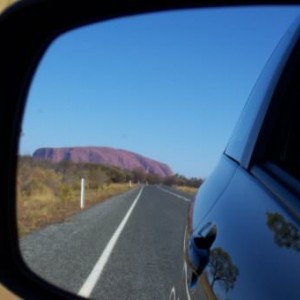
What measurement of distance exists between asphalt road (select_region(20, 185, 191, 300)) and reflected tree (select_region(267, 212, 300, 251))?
99.1 inches

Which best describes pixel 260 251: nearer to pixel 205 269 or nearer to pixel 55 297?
pixel 205 269

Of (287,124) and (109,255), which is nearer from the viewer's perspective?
(287,124)

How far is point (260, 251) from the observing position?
5.98 feet

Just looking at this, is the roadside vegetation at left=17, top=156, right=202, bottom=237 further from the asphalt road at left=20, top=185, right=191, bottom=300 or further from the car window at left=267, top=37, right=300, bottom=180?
the car window at left=267, top=37, right=300, bottom=180

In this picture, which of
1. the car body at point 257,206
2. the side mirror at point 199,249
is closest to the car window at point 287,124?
the car body at point 257,206

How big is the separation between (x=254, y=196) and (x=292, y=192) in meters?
0.29

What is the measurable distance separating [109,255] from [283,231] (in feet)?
29.9

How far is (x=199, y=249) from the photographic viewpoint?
97.7 inches

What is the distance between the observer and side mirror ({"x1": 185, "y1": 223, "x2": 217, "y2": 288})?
7.57 feet

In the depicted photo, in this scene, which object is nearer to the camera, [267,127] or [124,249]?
[267,127]

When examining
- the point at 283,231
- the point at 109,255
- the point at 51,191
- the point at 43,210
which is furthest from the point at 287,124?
the point at 51,191

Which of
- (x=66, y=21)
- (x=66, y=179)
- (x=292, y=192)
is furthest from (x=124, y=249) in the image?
(x=66, y=179)

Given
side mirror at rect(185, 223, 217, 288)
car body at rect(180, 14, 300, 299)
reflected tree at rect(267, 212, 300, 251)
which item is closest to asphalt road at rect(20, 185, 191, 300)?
car body at rect(180, 14, 300, 299)

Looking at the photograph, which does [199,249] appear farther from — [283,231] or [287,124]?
[283,231]
